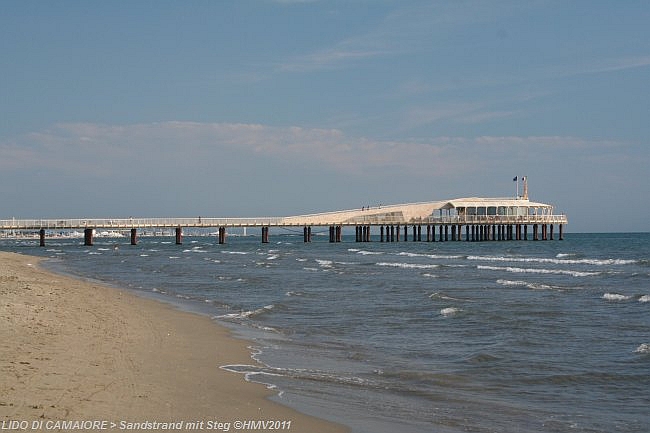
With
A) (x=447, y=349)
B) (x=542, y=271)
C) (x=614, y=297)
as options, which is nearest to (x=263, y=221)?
(x=542, y=271)

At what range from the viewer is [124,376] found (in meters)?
9.94

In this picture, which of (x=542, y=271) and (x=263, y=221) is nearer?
(x=542, y=271)

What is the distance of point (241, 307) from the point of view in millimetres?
21922

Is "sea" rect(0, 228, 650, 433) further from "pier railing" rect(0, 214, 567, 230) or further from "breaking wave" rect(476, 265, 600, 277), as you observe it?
"pier railing" rect(0, 214, 567, 230)


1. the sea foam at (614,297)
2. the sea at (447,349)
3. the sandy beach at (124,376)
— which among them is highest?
the sandy beach at (124,376)

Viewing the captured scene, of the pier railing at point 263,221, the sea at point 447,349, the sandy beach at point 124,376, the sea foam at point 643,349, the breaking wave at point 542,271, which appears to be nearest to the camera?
the sandy beach at point 124,376

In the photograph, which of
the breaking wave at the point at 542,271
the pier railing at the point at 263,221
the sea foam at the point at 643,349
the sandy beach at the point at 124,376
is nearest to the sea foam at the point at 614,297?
the sea foam at the point at 643,349

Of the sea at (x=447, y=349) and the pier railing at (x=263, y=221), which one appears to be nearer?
the sea at (x=447, y=349)

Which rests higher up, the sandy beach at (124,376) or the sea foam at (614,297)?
the sandy beach at (124,376)

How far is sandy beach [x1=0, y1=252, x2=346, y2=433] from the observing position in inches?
303

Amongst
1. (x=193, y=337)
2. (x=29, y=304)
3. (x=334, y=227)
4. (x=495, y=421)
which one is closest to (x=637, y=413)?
(x=495, y=421)

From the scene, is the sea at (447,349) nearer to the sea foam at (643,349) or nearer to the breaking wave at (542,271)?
the sea foam at (643,349)

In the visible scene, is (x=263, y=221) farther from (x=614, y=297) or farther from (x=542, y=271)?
(x=614, y=297)

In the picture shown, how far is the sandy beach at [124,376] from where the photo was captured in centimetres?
770
